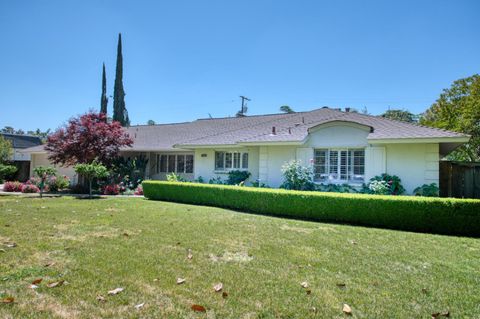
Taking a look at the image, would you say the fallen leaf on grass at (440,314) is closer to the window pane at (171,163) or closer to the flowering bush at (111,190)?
the flowering bush at (111,190)

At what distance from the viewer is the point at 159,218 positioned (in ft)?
28.7

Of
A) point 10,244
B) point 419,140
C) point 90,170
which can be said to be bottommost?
point 10,244

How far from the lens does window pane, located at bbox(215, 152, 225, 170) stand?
57.6 ft

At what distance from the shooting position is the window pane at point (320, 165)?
13.7 metres

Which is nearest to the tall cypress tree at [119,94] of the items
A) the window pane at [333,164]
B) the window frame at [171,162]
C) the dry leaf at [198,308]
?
the window frame at [171,162]

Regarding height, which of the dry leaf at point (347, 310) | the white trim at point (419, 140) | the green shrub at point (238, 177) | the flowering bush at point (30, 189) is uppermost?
the white trim at point (419, 140)

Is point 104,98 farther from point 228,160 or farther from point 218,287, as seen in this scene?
point 218,287

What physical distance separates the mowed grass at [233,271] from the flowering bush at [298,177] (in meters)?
5.54

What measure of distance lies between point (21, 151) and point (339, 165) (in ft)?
81.8

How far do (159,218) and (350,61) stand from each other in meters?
16.5

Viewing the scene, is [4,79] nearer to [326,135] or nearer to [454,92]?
[326,135]

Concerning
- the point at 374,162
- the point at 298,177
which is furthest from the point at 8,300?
the point at 374,162

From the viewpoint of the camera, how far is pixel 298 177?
518 inches

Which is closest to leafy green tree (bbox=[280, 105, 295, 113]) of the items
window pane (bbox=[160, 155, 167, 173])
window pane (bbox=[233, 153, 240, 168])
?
window pane (bbox=[160, 155, 167, 173])
